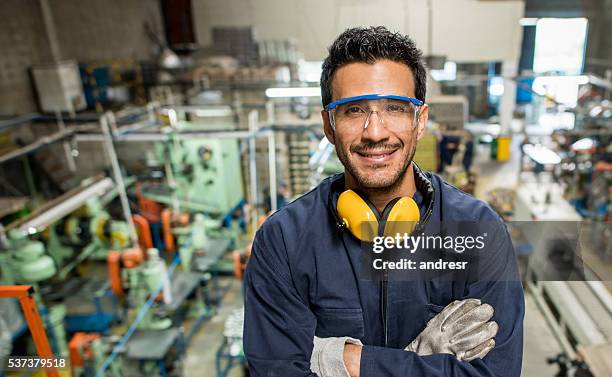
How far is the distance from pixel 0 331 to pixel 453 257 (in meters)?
2.38

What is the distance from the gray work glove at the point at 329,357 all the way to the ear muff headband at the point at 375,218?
0.31m

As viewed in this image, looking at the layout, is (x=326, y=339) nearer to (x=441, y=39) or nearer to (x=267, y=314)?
(x=267, y=314)

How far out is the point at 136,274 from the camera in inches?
211

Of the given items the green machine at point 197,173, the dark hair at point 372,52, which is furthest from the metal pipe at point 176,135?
the dark hair at point 372,52

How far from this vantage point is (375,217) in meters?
1.30

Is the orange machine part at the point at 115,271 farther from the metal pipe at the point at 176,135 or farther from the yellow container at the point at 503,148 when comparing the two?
the yellow container at the point at 503,148

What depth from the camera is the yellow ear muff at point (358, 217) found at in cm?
127

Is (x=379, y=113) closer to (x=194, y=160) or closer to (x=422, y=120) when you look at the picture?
(x=422, y=120)

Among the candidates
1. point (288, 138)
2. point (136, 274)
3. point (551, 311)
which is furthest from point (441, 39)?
point (136, 274)

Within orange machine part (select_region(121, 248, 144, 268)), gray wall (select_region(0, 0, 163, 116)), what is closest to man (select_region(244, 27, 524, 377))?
orange machine part (select_region(121, 248, 144, 268))

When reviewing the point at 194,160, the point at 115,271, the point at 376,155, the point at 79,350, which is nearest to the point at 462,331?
the point at 376,155

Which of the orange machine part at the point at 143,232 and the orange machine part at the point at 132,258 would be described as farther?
the orange machine part at the point at 143,232

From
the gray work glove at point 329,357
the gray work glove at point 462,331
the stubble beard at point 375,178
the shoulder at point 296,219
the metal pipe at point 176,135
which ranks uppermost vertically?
the stubble beard at point 375,178

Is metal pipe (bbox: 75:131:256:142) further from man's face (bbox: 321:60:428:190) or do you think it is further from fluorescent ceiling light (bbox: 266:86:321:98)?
man's face (bbox: 321:60:428:190)
